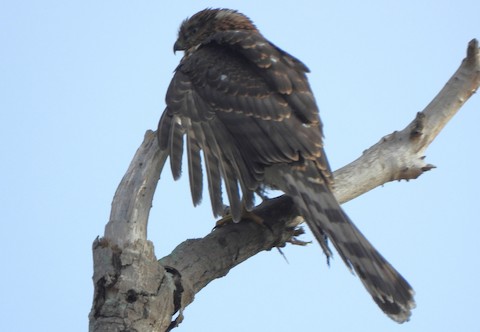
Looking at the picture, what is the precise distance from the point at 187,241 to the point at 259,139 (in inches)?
37.4

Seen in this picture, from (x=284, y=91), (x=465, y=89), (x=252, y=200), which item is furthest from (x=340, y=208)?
(x=465, y=89)

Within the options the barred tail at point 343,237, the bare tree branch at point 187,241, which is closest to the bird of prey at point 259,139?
the barred tail at point 343,237

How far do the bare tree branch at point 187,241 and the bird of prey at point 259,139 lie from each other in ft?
0.71

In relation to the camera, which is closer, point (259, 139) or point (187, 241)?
point (187, 241)

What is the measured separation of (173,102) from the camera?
6191mm

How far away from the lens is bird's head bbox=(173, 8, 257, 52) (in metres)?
7.81

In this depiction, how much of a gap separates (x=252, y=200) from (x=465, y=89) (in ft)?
5.88

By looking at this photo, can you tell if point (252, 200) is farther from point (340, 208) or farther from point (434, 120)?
point (434, 120)

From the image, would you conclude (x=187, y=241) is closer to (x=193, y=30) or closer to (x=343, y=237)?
(x=343, y=237)

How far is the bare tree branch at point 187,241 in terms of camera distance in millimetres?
4602

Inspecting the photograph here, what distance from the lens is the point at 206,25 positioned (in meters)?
7.85

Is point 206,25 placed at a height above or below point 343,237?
above

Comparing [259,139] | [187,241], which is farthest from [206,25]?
[187,241]

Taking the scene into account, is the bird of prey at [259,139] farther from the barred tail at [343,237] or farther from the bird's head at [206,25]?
the bird's head at [206,25]
